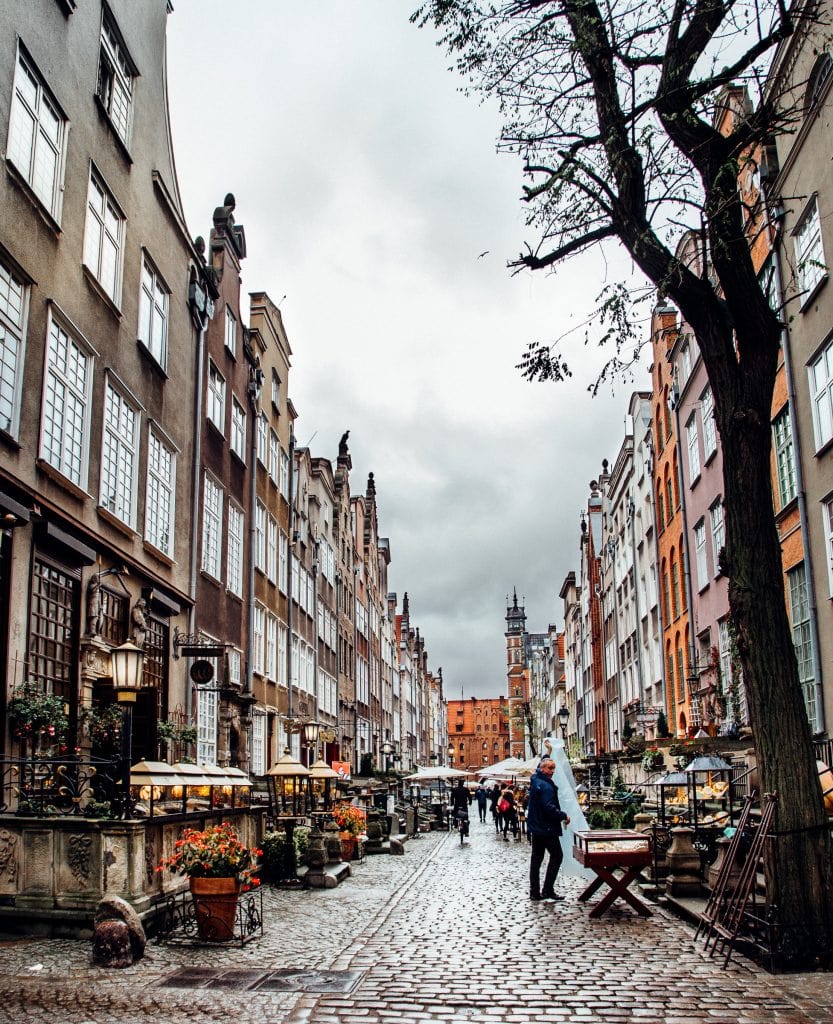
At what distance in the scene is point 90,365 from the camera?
15.5 m

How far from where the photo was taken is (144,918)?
33.7 feet

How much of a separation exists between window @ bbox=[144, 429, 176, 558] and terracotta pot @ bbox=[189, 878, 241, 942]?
864cm

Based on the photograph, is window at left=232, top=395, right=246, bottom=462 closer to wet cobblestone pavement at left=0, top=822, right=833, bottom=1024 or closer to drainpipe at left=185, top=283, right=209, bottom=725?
drainpipe at left=185, top=283, right=209, bottom=725

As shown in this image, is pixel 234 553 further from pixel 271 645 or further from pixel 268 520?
pixel 271 645

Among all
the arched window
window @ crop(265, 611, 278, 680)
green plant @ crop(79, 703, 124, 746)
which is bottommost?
green plant @ crop(79, 703, 124, 746)

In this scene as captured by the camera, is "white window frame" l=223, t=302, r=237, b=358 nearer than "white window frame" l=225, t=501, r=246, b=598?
No

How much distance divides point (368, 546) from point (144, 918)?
164 feet

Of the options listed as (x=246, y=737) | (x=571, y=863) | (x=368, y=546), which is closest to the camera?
(x=571, y=863)

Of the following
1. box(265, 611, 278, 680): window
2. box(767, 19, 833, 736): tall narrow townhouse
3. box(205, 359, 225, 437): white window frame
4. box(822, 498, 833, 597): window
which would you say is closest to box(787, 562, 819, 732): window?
box(767, 19, 833, 736): tall narrow townhouse

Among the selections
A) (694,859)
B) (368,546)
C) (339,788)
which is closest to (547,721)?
(368,546)

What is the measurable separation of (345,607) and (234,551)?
23206 mm

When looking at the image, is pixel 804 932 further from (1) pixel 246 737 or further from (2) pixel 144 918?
(1) pixel 246 737

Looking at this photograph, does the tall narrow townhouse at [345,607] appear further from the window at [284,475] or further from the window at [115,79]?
the window at [115,79]

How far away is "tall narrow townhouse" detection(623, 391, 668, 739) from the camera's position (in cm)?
3669
